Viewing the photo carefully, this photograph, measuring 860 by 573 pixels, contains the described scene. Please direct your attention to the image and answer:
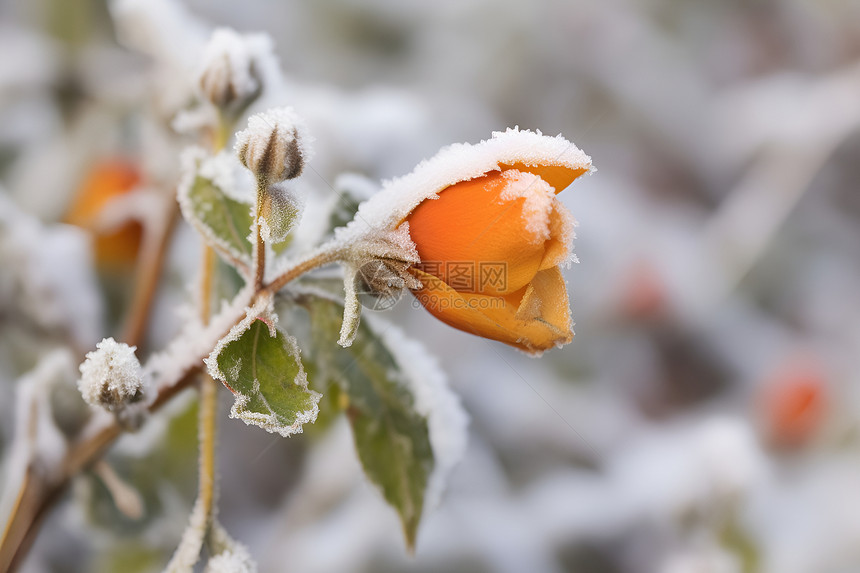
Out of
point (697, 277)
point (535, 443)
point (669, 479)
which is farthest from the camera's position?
point (697, 277)

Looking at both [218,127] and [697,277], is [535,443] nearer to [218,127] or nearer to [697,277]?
[697,277]

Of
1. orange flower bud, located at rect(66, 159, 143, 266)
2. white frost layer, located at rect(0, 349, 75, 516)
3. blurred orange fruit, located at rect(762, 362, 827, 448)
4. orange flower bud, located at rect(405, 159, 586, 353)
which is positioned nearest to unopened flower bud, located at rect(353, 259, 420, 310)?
Result: orange flower bud, located at rect(405, 159, 586, 353)

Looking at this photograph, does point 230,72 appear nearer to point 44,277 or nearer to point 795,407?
point 44,277

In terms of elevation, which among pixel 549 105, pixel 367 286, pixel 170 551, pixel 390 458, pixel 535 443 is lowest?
pixel 535 443

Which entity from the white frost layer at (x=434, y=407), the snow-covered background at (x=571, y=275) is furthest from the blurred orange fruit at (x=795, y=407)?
the white frost layer at (x=434, y=407)

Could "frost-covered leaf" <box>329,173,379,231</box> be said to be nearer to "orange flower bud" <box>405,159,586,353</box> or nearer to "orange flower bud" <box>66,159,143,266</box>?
"orange flower bud" <box>405,159,586,353</box>

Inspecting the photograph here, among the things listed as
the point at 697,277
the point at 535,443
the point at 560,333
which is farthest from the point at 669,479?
the point at 560,333

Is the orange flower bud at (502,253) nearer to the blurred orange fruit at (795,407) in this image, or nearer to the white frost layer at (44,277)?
the white frost layer at (44,277)
